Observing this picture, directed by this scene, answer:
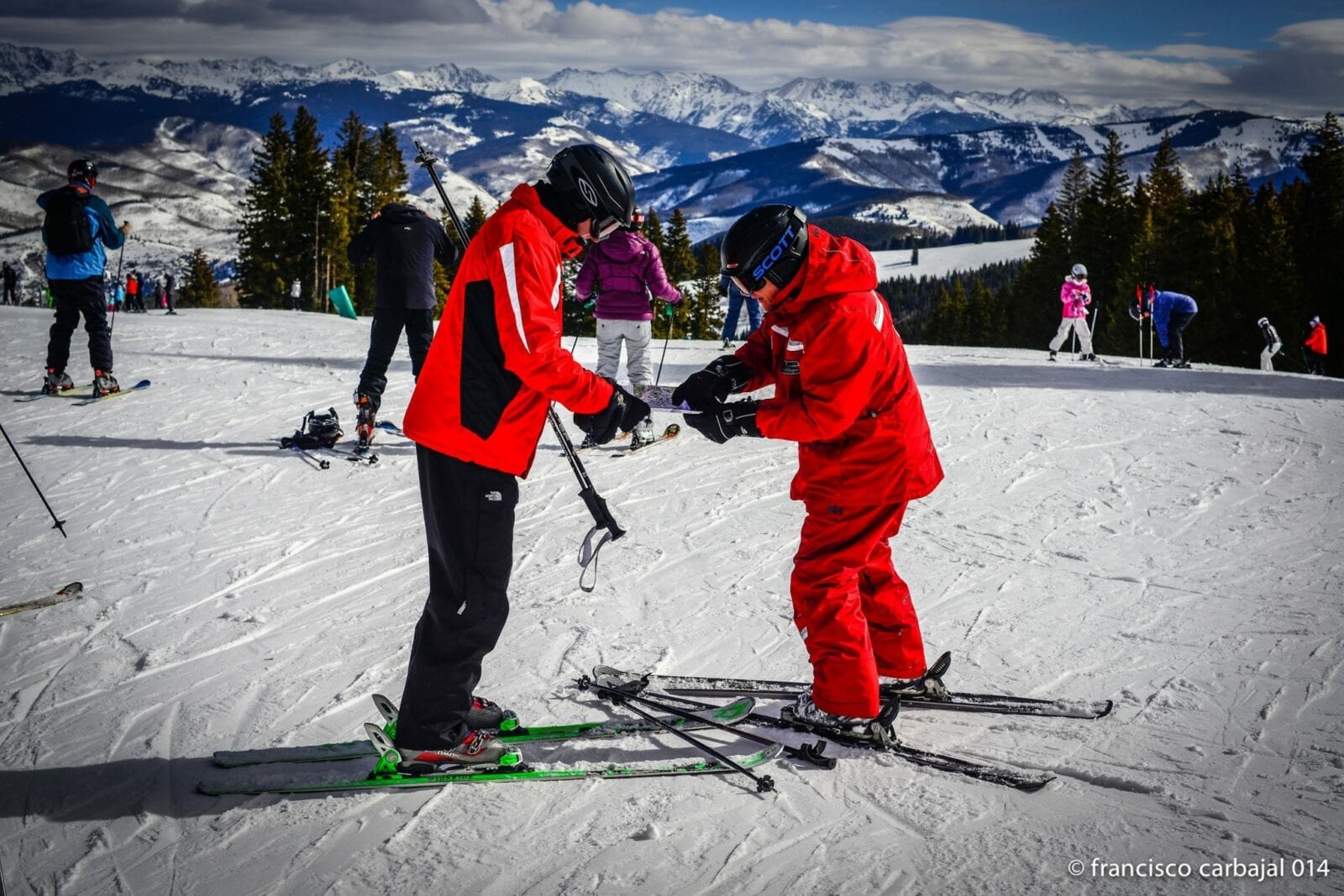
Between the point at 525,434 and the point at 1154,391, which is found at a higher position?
the point at 525,434

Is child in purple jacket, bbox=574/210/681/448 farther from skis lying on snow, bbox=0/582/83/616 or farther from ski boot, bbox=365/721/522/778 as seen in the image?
ski boot, bbox=365/721/522/778

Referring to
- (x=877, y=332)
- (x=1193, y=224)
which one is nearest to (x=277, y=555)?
(x=877, y=332)

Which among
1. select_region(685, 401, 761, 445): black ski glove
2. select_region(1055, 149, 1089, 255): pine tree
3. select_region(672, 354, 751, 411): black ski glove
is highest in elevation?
select_region(1055, 149, 1089, 255): pine tree

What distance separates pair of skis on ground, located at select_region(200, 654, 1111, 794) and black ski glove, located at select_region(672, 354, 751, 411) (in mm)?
1366

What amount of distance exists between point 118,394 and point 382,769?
9.39 m

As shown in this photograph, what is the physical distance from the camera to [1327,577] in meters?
5.49

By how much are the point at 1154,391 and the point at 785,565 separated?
9.16m

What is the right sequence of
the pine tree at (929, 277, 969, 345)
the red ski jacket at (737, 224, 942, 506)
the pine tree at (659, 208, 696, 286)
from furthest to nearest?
the pine tree at (929, 277, 969, 345) → the pine tree at (659, 208, 696, 286) → the red ski jacket at (737, 224, 942, 506)

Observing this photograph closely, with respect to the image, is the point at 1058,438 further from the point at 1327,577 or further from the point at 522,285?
the point at 522,285

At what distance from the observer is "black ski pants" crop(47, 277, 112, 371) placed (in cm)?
919

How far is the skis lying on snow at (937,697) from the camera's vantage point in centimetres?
383

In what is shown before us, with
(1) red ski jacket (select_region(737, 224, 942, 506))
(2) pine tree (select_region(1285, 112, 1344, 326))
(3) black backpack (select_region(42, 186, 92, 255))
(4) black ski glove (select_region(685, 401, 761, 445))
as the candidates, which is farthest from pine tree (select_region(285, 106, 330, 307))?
(2) pine tree (select_region(1285, 112, 1344, 326))

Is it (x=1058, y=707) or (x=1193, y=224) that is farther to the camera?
(x=1193, y=224)

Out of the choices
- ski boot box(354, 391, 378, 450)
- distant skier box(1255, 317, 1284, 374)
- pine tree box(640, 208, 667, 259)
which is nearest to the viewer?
ski boot box(354, 391, 378, 450)
